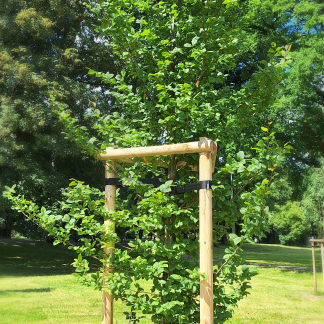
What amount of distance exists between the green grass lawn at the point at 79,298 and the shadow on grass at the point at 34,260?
37 mm

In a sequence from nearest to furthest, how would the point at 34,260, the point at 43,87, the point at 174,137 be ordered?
the point at 174,137 < the point at 43,87 < the point at 34,260

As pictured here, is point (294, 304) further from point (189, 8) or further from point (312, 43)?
point (312, 43)

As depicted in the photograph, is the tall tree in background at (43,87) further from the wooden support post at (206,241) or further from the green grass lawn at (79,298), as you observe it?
the wooden support post at (206,241)

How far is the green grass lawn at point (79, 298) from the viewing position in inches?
304

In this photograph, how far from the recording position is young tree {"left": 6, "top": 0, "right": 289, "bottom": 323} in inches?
146

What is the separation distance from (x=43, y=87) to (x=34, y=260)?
8.14 m

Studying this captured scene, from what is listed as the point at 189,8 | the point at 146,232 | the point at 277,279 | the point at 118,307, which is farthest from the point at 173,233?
the point at 277,279

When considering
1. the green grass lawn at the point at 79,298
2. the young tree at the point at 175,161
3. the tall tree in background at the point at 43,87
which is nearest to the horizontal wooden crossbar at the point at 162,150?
the young tree at the point at 175,161

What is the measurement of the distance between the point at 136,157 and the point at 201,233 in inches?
42.1

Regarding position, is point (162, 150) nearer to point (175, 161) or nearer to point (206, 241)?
point (175, 161)

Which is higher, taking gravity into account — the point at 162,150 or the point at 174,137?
the point at 174,137

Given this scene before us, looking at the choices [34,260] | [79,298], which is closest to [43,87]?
[34,260]

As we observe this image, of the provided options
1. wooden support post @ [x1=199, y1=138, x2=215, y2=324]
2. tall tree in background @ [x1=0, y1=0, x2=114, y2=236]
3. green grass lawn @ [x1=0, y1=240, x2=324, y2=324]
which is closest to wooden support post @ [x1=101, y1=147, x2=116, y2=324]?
wooden support post @ [x1=199, y1=138, x2=215, y2=324]

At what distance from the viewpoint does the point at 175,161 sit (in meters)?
4.38
